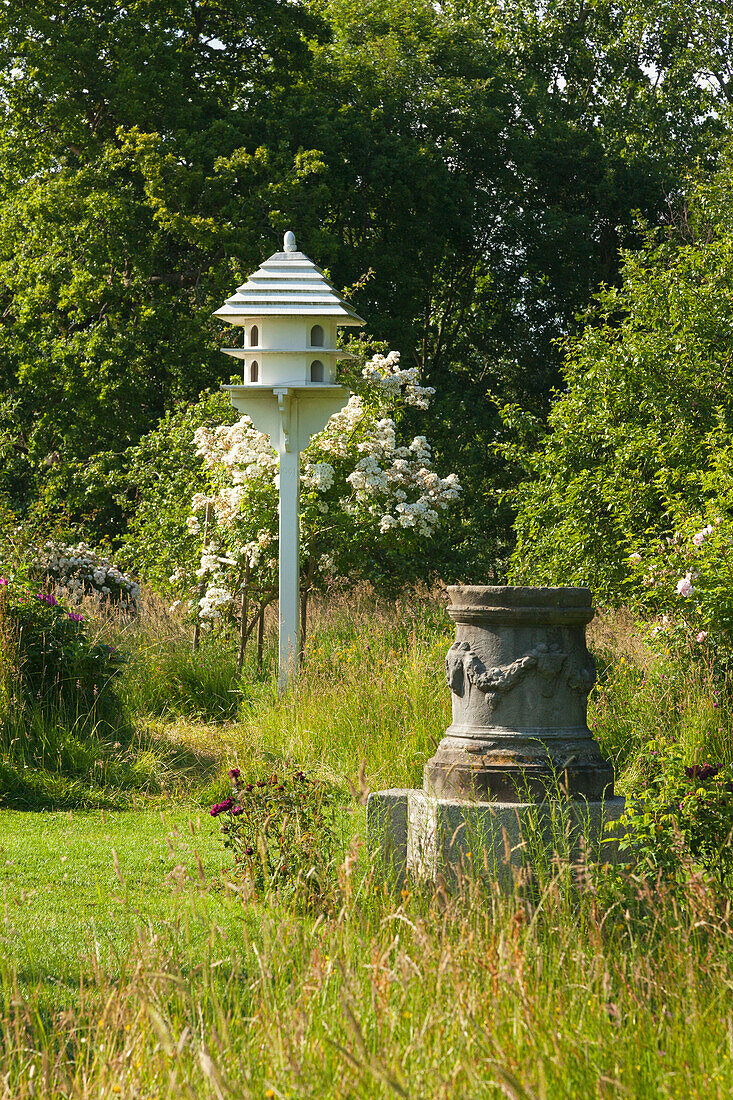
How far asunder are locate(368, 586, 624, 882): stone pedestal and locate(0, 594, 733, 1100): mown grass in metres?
0.23

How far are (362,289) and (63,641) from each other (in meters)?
12.1

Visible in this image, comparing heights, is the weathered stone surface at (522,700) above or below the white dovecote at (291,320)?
below

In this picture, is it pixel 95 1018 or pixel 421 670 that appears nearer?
pixel 95 1018

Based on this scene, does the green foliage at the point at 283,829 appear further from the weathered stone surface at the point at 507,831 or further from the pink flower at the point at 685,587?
the pink flower at the point at 685,587

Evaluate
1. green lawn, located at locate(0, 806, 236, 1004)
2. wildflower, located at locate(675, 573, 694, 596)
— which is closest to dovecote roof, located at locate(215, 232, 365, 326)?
wildflower, located at locate(675, 573, 694, 596)

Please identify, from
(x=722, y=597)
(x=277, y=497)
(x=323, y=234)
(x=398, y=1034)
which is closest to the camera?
(x=398, y=1034)

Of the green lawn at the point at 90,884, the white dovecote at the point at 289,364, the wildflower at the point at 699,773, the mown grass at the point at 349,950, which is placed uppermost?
the white dovecote at the point at 289,364

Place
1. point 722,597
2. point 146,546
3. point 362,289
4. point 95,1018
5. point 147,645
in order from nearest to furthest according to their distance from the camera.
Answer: point 95,1018 → point 722,597 → point 147,645 → point 146,546 → point 362,289

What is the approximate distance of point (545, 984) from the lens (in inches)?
115

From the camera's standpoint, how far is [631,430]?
1138 centimetres

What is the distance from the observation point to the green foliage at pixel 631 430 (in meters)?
11.0

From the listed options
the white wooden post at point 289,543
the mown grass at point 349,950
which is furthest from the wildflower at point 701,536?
the white wooden post at point 289,543

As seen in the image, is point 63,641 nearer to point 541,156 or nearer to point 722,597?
point 722,597

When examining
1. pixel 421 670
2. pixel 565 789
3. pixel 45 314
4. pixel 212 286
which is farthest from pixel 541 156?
pixel 565 789
